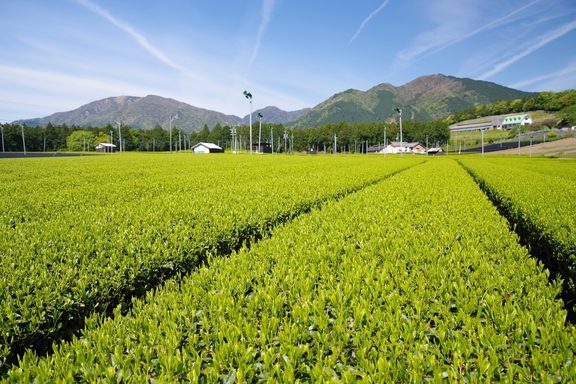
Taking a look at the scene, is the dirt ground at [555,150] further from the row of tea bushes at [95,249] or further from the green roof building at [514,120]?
the green roof building at [514,120]

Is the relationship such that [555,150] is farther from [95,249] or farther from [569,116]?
[95,249]

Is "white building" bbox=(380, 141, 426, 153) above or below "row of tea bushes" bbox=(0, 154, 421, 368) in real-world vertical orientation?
above

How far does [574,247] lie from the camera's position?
4.64 meters

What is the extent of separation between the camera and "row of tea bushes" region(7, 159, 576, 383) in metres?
2.17

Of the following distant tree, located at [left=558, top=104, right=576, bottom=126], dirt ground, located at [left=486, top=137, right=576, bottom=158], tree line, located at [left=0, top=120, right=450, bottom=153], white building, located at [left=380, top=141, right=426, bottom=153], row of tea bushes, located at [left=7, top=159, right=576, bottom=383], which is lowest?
row of tea bushes, located at [left=7, top=159, right=576, bottom=383]

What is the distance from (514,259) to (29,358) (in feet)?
18.1

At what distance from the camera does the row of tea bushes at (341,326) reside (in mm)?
2168

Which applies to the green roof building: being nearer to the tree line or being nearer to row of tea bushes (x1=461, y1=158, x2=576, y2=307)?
the tree line

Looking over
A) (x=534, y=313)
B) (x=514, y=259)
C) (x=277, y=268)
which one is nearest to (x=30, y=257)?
(x=277, y=268)

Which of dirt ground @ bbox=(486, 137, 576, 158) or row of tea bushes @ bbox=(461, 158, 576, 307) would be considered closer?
row of tea bushes @ bbox=(461, 158, 576, 307)

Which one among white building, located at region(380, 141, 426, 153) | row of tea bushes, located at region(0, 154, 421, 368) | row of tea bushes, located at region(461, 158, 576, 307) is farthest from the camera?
white building, located at region(380, 141, 426, 153)

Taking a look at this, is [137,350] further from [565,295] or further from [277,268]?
[565,295]

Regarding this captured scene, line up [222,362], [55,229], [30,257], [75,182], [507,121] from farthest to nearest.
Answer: [507,121]
[75,182]
[55,229]
[30,257]
[222,362]

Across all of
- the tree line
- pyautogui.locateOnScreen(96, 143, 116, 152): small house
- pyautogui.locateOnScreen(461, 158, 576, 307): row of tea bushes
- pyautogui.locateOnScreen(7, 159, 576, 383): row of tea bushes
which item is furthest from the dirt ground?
pyautogui.locateOnScreen(96, 143, 116, 152): small house
